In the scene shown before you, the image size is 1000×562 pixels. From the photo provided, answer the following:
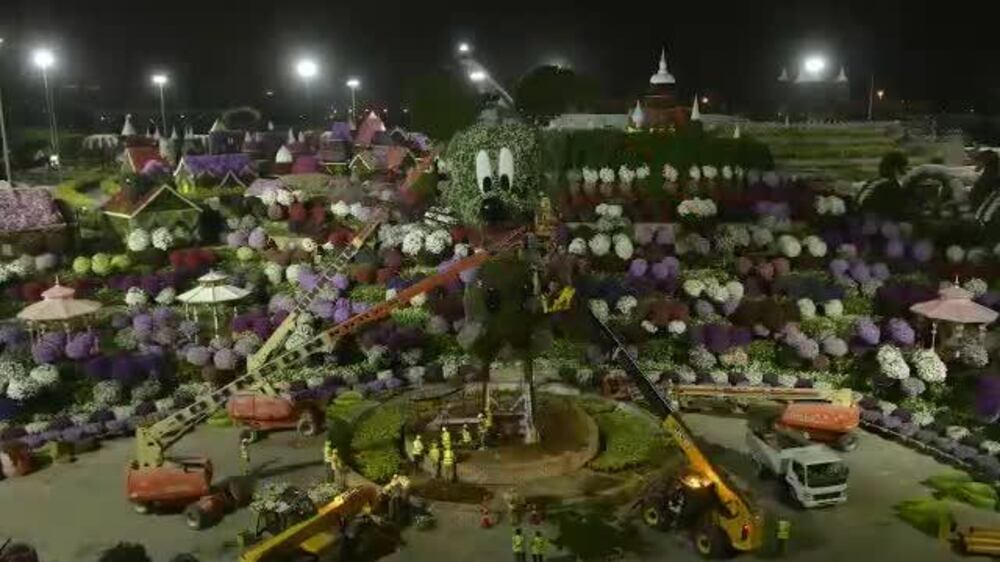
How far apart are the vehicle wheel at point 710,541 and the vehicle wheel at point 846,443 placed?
268 inches

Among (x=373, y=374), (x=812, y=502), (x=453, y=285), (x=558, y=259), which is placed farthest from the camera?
(x=453, y=285)

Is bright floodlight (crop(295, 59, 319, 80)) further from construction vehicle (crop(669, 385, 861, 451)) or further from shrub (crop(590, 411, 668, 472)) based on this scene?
construction vehicle (crop(669, 385, 861, 451))

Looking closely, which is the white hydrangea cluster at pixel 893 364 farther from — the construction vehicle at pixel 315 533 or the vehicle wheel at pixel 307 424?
the vehicle wheel at pixel 307 424

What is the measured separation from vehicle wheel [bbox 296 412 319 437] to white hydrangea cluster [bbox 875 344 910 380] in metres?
16.1

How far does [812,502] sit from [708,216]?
19809 mm

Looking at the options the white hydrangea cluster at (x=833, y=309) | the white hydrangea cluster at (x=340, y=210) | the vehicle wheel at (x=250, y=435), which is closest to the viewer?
the vehicle wheel at (x=250, y=435)

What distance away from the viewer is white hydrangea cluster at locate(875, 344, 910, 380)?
25.2m

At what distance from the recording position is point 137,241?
117ft

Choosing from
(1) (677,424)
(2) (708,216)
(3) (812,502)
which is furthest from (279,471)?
(2) (708,216)

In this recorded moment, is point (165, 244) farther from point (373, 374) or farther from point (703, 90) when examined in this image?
point (703, 90)

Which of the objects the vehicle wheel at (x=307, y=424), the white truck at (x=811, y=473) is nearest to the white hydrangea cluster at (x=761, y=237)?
the white truck at (x=811, y=473)

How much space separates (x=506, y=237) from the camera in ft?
64.8

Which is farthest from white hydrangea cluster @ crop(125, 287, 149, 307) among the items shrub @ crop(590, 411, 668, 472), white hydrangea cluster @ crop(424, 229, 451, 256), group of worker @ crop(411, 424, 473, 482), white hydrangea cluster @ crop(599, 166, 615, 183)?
white hydrangea cluster @ crop(599, 166, 615, 183)

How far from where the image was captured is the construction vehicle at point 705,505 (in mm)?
16734
